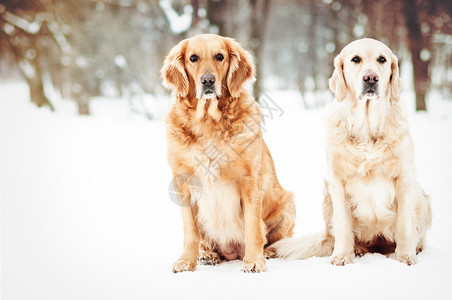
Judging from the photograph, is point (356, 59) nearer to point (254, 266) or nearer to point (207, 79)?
point (207, 79)

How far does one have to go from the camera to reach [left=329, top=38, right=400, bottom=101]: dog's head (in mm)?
2799

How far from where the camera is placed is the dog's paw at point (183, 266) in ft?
9.17

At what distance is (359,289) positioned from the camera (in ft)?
7.76

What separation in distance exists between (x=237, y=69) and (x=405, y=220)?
1.53 metres

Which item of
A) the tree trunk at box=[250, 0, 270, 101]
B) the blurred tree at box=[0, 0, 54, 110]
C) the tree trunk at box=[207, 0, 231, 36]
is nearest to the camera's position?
the tree trunk at box=[207, 0, 231, 36]

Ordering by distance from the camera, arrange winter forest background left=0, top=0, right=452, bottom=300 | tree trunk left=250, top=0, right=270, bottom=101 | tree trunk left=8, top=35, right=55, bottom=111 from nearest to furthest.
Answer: winter forest background left=0, top=0, right=452, bottom=300, tree trunk left=250, top=0, right=270, bottom=101, tree trunk left=8, top=35, right=55, bottom=111

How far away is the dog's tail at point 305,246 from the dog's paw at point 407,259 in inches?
18.9

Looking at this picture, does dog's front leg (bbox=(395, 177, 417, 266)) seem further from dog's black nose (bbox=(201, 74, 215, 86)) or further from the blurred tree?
the blurred tree

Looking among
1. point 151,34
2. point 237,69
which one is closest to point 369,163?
point 237,69

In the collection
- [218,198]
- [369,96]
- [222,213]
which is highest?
[369,96]

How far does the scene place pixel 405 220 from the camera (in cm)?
278

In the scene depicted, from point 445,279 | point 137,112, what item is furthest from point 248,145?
point 137,112

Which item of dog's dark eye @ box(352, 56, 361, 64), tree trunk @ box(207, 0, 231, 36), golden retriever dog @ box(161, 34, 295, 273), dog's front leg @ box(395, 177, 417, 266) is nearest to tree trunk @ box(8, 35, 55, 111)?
tree trunk @ box(207, 0, 231, 36)

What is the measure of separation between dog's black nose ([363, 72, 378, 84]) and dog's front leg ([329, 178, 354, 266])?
2.25 feet
